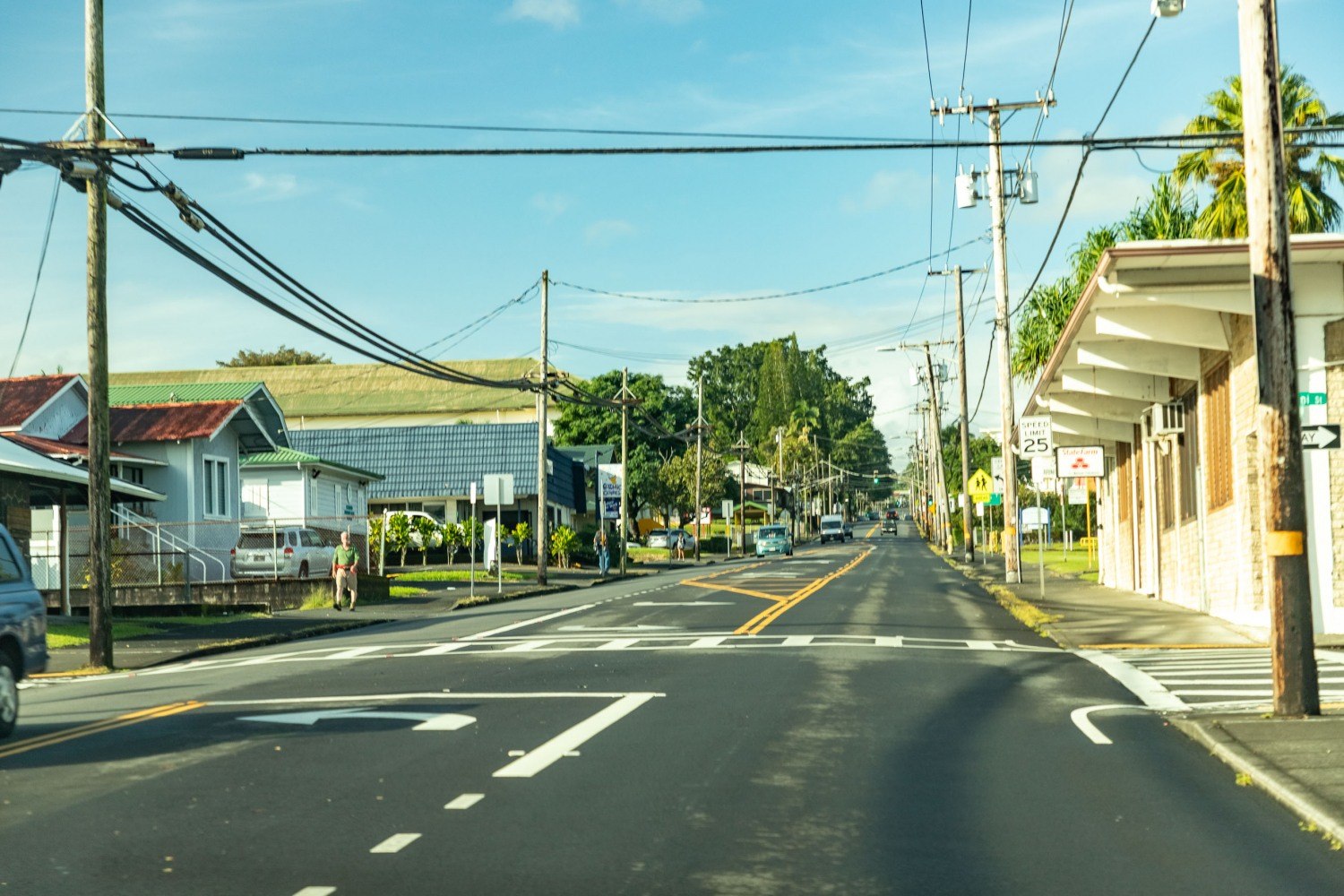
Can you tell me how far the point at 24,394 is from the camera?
4003cm

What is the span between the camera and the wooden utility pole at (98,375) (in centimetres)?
2061

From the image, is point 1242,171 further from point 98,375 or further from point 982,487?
point 98,375

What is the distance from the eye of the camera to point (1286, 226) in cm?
1255

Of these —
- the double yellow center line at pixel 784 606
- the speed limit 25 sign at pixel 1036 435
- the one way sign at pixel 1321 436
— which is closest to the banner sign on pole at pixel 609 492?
the double yellow center line at pixel 784 606

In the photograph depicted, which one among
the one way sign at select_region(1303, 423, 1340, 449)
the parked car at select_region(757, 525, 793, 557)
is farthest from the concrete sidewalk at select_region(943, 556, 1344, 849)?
the parked car at select_region(757, 525, 793, 557)

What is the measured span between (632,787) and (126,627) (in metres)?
20.4

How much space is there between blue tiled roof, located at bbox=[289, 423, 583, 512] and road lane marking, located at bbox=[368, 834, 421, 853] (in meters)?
62.5

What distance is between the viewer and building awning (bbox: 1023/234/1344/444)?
19.3 m

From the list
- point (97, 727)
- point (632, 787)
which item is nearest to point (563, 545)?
point (97, 727)

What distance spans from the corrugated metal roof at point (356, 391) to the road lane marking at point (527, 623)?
75966mm

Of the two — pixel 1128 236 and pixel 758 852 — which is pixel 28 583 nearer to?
pixel 758 852

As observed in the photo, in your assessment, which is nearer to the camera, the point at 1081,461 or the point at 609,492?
the point at 1081,461

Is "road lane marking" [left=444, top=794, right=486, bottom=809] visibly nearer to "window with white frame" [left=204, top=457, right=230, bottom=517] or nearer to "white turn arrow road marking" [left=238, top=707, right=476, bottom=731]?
"white turn arrow road marking" [left=238, top=707, right=476, bottom=731]

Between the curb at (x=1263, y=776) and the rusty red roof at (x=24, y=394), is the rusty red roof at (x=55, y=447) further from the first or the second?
the curb at (x=1263, y=776)
